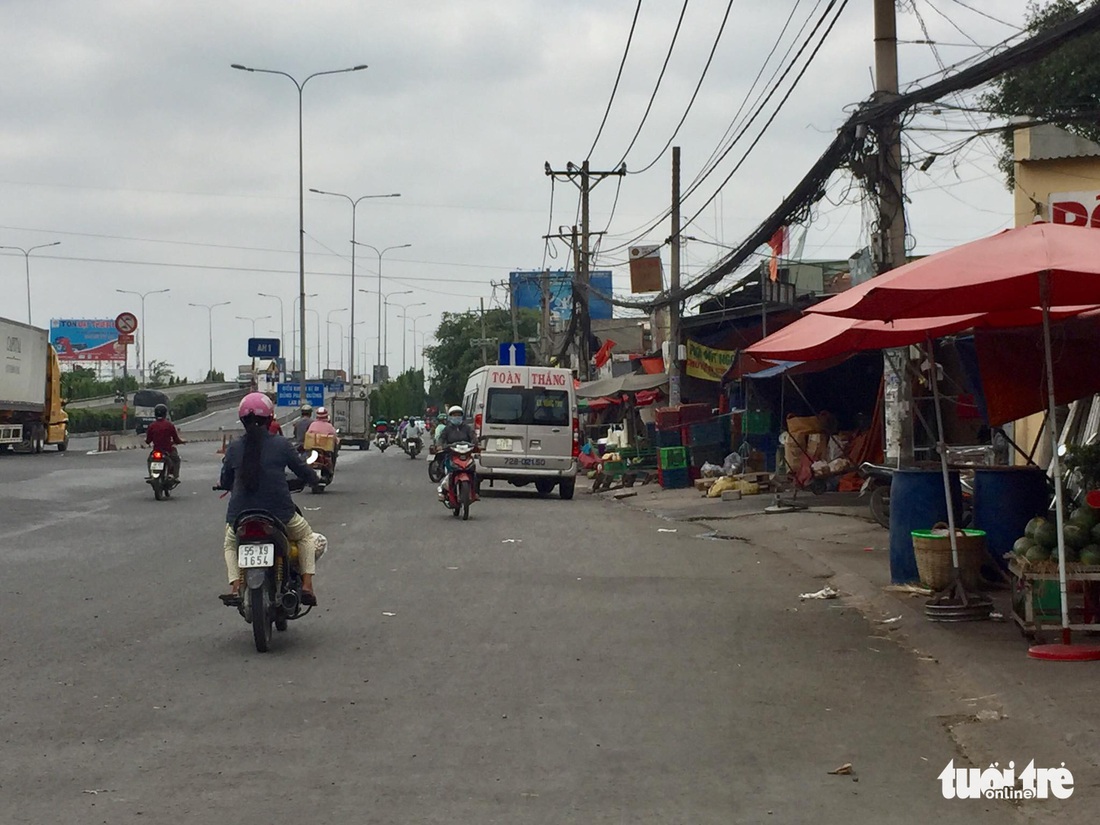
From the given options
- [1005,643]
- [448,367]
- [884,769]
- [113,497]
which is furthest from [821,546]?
[448,367]

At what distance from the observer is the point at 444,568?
1361 centimetres

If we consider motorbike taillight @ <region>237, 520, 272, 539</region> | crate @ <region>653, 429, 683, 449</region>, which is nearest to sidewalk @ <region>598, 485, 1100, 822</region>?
motorbike taillight @ <region>237, 520, 272, 539</region>

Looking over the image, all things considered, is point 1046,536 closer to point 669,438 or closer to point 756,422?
point 756,422

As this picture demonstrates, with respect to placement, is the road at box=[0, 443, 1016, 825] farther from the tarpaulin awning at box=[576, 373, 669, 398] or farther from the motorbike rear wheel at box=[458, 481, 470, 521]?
the tarpaulin awning at box=[576, 373, 669, 398]

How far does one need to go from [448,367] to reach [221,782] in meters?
111

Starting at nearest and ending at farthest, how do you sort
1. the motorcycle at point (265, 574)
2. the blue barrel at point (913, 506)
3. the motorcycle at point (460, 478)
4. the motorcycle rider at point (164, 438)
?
the motorcycle at point (265, 574) < the blue barrel at point (913, 506) < the motorcycle at point (460, 478) < the motorcycle rider at point (164, 438)

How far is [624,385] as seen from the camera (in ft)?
113

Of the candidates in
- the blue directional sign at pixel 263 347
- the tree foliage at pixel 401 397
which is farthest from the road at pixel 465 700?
the tree foliage at pixel 401 397

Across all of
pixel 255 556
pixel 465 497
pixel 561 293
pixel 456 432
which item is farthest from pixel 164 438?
pixel 561 293

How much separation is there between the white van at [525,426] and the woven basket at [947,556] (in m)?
16.4

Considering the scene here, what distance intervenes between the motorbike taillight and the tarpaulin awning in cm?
2537

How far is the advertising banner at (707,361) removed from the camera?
29672mm

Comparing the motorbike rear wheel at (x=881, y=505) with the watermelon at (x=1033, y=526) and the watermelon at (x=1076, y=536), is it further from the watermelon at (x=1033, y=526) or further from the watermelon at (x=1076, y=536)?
the watermelon at (x=1076, y=536)

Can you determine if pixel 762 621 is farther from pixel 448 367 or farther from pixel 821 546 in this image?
pixel 448 367
